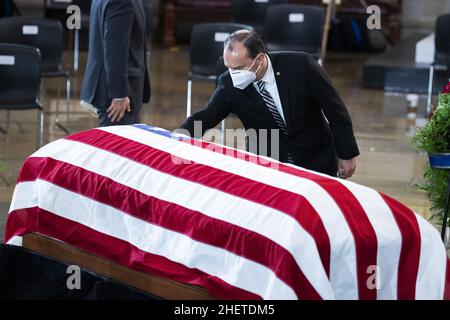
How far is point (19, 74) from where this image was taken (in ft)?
23.5

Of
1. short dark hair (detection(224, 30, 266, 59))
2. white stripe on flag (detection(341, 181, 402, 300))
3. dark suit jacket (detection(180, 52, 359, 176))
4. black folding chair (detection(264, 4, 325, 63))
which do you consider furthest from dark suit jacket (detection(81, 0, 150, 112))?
black folding chair (detection(264, 4, 325, 63))

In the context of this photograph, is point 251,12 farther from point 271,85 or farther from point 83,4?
point 271,85

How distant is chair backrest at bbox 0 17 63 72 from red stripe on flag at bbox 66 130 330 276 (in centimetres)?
375

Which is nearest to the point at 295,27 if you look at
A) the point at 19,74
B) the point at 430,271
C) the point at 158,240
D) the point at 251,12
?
the point at 251,12

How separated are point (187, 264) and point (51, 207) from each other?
0.78 meters

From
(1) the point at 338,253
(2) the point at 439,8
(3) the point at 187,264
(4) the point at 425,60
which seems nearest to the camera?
(1) the point at 338,253

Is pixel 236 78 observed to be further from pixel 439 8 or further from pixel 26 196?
pixel 439 8

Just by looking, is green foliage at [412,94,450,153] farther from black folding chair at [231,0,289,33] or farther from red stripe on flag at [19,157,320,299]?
black folding chair at [231,0,289,33]

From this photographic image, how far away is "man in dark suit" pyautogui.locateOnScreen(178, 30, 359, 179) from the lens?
4566 millimetres

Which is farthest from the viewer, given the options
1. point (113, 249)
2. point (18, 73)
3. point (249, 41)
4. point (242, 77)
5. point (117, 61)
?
point (18, 73)

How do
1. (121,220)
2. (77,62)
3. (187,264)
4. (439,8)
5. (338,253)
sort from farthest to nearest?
1. (439,8)
2. (77,62)
3. (121,220)
4. (187,264)
5. (338,253)

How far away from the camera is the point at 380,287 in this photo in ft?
12.4

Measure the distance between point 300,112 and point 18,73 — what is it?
305cm
